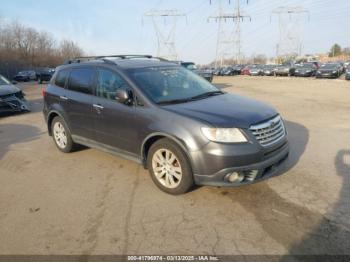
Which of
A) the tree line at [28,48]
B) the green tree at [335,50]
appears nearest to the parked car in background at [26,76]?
the tree line at [28,48]

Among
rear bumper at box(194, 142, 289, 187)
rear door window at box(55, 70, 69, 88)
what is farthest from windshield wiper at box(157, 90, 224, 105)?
rear door window at box(55, 70, 69, 88)

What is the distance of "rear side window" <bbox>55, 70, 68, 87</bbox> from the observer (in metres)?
6.45

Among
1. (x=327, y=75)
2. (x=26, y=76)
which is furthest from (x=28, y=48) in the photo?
(x=327, y=75)

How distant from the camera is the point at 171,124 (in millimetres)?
4258

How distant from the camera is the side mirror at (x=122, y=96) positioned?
469 cm

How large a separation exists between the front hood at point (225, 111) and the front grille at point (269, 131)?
0.07 m

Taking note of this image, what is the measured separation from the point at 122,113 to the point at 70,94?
1.71 m

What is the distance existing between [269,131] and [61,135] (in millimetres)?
4220

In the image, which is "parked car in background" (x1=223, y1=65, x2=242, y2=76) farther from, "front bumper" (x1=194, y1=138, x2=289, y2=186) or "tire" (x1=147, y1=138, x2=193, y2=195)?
"front bumper" (x1=194, y1=138, x2=289, y2=186)

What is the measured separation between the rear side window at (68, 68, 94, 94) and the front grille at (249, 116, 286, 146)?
2965mm

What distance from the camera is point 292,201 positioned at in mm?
4113

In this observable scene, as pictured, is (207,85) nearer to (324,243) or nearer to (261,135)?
(261,135)

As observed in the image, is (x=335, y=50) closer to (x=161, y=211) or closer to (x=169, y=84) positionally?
(x=169, y=84)

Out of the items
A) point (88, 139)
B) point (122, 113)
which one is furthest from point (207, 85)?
point (88, 139)
